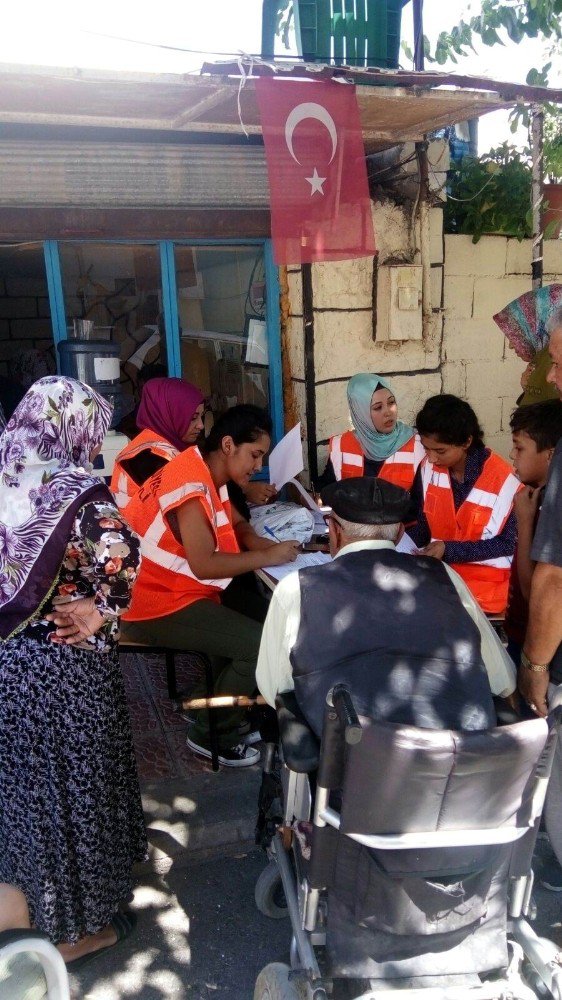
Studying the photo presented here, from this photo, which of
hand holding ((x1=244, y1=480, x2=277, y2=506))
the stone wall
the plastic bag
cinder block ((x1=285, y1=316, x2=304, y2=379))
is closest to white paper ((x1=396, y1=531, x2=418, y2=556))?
the plastic bag

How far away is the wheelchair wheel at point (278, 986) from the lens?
1757 mm

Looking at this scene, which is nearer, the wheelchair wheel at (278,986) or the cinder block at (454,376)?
the wheelchair wheel at (278,986)

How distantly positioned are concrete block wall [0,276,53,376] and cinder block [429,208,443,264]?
156 inches

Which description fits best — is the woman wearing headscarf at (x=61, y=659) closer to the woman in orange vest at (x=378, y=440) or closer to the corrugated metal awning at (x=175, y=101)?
the corrugated metal awning at (x=175, y=101)

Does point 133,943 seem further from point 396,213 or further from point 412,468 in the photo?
point 396,213

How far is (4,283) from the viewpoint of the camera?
712 centimetres

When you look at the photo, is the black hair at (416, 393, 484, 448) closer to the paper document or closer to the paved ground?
the paper document

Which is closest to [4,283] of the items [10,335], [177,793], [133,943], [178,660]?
[10,335]

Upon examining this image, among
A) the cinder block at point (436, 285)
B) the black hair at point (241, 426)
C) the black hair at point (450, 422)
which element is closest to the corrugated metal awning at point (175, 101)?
the cinder block at point (436, 285)

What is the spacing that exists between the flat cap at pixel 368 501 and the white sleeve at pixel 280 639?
23 centimetres

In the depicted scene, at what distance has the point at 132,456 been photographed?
3191 millimetres

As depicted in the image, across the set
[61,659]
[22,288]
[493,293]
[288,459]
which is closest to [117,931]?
[61,659]

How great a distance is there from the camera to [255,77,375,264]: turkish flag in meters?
3.06

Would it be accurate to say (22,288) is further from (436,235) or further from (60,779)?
(60,779)
